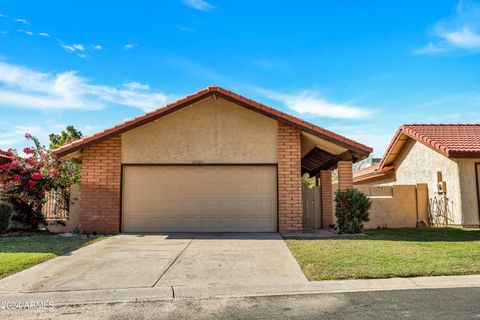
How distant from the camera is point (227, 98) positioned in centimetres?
1166

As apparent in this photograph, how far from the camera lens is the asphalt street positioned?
15.1ft

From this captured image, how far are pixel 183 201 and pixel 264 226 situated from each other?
8.96 feet

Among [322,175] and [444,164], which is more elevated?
[444,164]

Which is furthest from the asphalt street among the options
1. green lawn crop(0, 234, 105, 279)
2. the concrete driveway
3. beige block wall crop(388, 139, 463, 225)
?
beige block wall crop(388, 139, 463, 225)

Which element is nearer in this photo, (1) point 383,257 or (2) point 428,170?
(1) point 383,257

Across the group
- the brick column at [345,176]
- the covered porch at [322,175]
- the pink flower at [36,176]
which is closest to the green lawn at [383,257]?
the brick column at [345,176]

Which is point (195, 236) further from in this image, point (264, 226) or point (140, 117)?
point (140, 117)

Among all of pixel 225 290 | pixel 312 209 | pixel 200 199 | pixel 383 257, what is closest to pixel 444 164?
pixel 312 209

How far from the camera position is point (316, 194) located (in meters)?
15.8

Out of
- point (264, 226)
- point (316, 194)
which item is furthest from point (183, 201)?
point (316, 194)

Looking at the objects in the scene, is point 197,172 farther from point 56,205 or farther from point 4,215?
point 4,215

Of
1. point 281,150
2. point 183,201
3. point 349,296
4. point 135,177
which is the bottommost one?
point 349,296

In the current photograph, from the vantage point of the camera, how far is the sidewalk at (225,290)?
17.7 feet

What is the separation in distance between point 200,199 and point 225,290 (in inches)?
267
